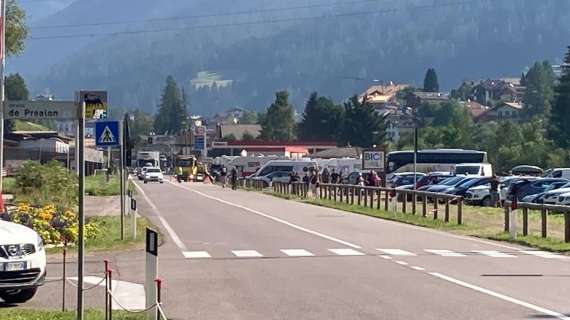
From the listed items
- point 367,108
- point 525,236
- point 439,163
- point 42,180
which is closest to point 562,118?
point 439,163

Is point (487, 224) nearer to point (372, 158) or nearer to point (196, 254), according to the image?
point (196, 254)

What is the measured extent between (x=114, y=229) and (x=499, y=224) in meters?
11.8

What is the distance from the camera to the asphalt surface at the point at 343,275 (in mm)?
14641

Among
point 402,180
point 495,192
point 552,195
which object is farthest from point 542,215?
point 402,180

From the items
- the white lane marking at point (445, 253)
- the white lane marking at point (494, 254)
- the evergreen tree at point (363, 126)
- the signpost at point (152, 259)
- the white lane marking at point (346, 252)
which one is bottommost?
the white lane marking at point (494, 254)

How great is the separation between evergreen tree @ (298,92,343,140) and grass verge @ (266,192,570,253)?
416 ft

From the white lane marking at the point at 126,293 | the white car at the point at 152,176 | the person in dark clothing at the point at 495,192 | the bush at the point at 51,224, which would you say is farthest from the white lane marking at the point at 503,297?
the white car at the point at 152,176

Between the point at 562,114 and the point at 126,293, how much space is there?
102 meters

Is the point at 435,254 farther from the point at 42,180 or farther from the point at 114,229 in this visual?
the point at 42,180

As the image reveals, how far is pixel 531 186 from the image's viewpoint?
48.7m

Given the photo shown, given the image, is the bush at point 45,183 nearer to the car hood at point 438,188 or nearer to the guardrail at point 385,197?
the guardrail at point 385,197

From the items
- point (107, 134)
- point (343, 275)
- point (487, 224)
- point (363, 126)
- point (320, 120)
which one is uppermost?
point (320, 120)

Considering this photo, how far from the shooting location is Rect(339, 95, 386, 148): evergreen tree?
522ft

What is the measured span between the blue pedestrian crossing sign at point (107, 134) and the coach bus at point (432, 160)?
2225 inches
